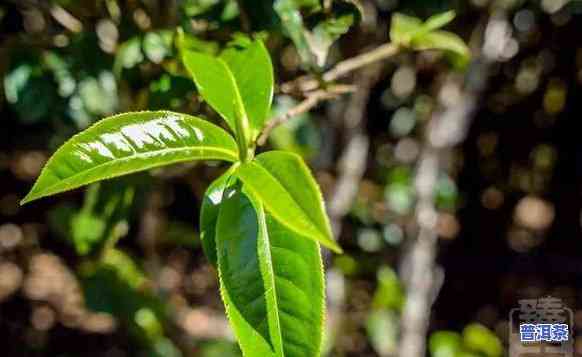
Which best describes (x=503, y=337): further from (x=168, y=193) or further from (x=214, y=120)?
(x=214, y=120)

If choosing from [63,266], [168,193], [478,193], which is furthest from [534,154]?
[63,266]

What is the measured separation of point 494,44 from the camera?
5.66 feet

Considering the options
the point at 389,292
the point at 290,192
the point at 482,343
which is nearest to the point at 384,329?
the point at 389,292

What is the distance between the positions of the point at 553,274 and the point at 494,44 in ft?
4.25

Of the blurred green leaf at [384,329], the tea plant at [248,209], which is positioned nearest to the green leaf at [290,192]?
the tea plant at [248,209]

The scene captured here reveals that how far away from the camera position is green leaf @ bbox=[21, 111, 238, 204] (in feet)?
2.29

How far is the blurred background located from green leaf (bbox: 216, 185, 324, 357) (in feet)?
Answer: 1.31

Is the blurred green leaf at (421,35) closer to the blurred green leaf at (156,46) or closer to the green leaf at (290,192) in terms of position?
the blurred green leaf at (156,46)

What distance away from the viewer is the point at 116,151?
0.71m

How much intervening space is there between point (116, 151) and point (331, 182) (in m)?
1.55

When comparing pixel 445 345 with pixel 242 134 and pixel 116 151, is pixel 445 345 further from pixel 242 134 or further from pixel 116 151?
pixel 116 151

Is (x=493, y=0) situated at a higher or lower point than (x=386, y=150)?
higher

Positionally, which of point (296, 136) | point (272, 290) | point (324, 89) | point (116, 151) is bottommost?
point (272, 290)

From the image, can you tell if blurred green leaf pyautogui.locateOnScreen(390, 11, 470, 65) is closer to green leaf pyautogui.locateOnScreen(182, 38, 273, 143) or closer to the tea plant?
green leaf pyautogui.locateOnScreen(182, 38, 273, 143)
